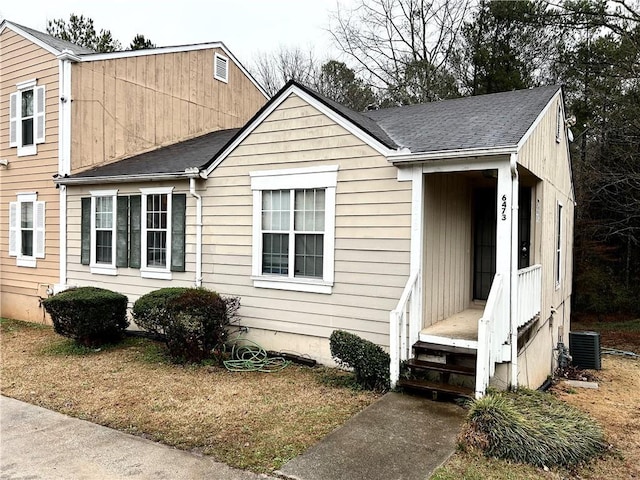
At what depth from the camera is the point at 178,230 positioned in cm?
905

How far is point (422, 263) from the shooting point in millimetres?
6555

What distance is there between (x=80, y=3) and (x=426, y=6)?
1655 cm

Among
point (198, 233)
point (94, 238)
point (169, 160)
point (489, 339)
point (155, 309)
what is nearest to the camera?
point (489, 339)

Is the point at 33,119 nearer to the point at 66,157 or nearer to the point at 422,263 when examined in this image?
the point at 66,157

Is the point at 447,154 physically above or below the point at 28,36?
below

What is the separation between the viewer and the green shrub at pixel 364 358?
20.5 feet

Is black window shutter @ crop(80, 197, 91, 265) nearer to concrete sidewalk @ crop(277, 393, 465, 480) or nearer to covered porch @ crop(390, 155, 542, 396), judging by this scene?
covered porch @ crop(390, 155, 542, 396)

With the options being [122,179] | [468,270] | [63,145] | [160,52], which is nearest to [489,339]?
[468,270]

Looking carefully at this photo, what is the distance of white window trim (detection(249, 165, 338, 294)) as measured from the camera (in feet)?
23.7

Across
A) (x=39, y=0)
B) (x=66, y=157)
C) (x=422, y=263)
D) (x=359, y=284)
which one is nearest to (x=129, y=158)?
(x=66, y=157)

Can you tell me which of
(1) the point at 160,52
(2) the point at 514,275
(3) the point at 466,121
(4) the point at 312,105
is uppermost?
(1) the point at 160,52

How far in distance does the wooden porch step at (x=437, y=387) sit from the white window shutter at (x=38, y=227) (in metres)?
9.22

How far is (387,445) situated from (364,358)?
5.73 ft

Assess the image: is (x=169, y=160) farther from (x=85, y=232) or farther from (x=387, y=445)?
(x=387, y=445)
